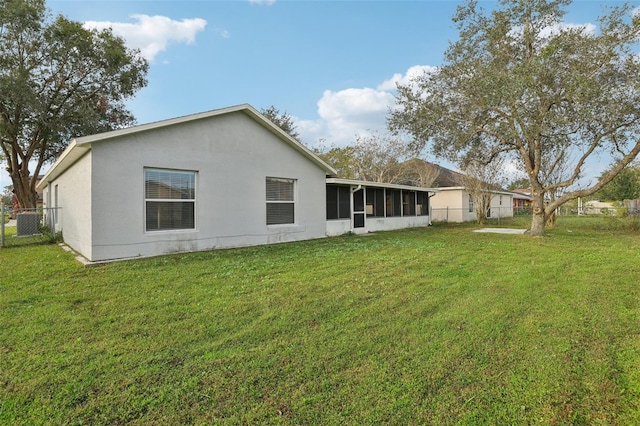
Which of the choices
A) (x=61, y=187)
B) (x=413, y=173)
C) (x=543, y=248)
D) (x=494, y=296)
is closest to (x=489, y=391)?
(x=494, y=296)

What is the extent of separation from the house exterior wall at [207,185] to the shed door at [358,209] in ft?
8.94

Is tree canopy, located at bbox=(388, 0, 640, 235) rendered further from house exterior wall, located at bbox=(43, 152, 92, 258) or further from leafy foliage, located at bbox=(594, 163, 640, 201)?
leafy foliage, located at bbox=(594, 163, 640, 201)

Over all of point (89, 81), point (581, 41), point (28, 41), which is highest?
point (28, 41)

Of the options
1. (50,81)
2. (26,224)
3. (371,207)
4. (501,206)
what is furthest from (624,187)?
(50,81)

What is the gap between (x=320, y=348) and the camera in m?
2.98

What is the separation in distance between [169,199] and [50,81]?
14092mm

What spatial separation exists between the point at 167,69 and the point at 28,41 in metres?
8.75

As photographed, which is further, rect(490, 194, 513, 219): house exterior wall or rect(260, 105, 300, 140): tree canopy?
rect(490, 194, 513, 219): house exterior wall

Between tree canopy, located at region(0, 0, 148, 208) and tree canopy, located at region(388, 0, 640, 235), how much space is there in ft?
48.7

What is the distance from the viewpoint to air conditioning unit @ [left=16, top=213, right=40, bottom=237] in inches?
469

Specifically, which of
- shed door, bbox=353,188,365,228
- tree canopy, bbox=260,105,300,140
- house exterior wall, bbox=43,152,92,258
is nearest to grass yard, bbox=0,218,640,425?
house exterior wall, bbox=43,152,92,258

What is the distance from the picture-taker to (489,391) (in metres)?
→ 2.33

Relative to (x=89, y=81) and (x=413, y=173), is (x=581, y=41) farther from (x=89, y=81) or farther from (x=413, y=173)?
(x=89, y=81)

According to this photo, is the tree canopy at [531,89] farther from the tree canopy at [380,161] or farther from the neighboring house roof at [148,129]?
the tree canopy at [380,161]
